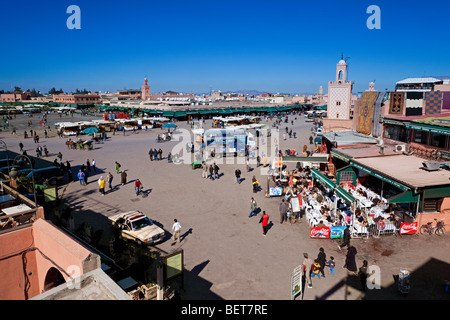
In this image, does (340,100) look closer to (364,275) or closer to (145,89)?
(364,275)

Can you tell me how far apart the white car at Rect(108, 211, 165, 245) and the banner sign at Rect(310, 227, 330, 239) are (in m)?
5.87

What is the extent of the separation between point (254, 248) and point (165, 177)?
11.6m

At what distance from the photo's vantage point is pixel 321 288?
926 cm

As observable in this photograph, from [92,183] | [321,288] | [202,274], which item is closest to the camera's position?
[321,288]

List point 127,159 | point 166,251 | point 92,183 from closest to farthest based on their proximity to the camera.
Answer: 1. point 166,251
2. point 92,183
3. point 127,159

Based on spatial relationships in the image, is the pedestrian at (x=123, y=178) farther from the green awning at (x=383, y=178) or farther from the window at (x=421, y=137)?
the window at (x=421, y=137)

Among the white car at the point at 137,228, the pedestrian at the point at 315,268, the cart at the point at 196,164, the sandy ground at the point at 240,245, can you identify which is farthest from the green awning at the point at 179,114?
the pedestrian at the point at 315,268

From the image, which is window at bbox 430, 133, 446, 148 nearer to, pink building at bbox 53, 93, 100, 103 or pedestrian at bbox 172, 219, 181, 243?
pedestrian at bbox 172, 219, 181, 243

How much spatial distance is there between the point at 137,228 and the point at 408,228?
10.8 m

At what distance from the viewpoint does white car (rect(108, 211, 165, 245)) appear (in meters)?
11.9

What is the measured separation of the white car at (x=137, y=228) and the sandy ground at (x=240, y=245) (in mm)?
473

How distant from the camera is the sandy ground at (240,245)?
923cm
